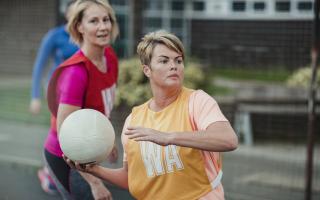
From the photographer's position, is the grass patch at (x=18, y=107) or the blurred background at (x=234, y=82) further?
the grass patch at (x=18, y=107)

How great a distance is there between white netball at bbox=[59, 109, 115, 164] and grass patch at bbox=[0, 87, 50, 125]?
311 inches

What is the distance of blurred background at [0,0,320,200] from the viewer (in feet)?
25.5

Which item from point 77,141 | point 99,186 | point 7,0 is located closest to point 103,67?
point 99,186

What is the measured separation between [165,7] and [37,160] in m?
7.26

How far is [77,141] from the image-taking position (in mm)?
2980

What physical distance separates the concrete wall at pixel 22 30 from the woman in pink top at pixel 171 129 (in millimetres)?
7768

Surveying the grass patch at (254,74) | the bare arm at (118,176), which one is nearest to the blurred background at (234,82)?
the grass patch at (254,74)

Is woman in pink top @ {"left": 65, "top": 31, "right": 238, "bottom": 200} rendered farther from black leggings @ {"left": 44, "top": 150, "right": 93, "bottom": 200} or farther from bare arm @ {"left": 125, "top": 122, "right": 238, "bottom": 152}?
black leggings @ {"left": 44, "top": 150, "right": 93, "bottom": 200}

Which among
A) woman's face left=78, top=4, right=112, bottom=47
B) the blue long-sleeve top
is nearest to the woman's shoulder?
woman's face left=78, top=4, right=112, bottom=47

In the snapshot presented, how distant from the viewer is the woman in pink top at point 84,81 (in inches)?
145

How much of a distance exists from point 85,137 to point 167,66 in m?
Answer: 0.49

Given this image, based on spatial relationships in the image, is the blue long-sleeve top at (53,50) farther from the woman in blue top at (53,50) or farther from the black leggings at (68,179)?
the black leggings at (68,179)

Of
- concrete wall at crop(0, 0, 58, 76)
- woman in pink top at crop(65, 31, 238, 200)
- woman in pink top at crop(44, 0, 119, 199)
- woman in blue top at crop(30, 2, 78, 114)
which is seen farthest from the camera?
concrete wall at crop(0, 0, 58, 76)

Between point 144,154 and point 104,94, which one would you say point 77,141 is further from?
point 104,94
